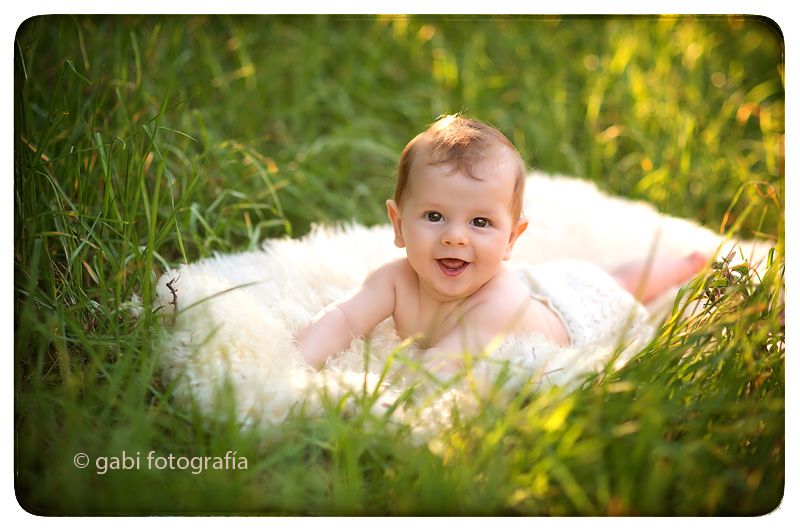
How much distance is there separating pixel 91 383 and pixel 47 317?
20 centimetres

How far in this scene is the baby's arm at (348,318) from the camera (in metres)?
1.24

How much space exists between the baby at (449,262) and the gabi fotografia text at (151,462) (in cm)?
29

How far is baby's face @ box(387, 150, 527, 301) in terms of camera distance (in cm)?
118

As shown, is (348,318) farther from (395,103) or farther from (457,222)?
(395,103)

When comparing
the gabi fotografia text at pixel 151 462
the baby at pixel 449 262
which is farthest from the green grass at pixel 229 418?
the baby at pixel 449 262

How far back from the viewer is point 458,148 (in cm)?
118

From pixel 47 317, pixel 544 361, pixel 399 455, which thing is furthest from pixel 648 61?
pixel 47 317

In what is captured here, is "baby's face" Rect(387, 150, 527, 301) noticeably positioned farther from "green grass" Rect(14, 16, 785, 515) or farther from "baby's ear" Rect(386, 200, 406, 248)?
"green grass" Rect(14, 16, 785, 515)

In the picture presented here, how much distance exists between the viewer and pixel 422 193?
119 centimetres

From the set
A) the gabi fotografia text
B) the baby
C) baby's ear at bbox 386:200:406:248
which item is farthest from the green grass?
baby's ear at bbox 386:200:406:248

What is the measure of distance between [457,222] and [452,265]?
96 mm

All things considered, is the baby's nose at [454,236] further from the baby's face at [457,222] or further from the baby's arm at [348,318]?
the baby's arm at [348,318]

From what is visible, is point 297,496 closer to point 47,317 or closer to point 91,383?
point 91,383

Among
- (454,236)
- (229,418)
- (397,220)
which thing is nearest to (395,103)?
(397,220)
